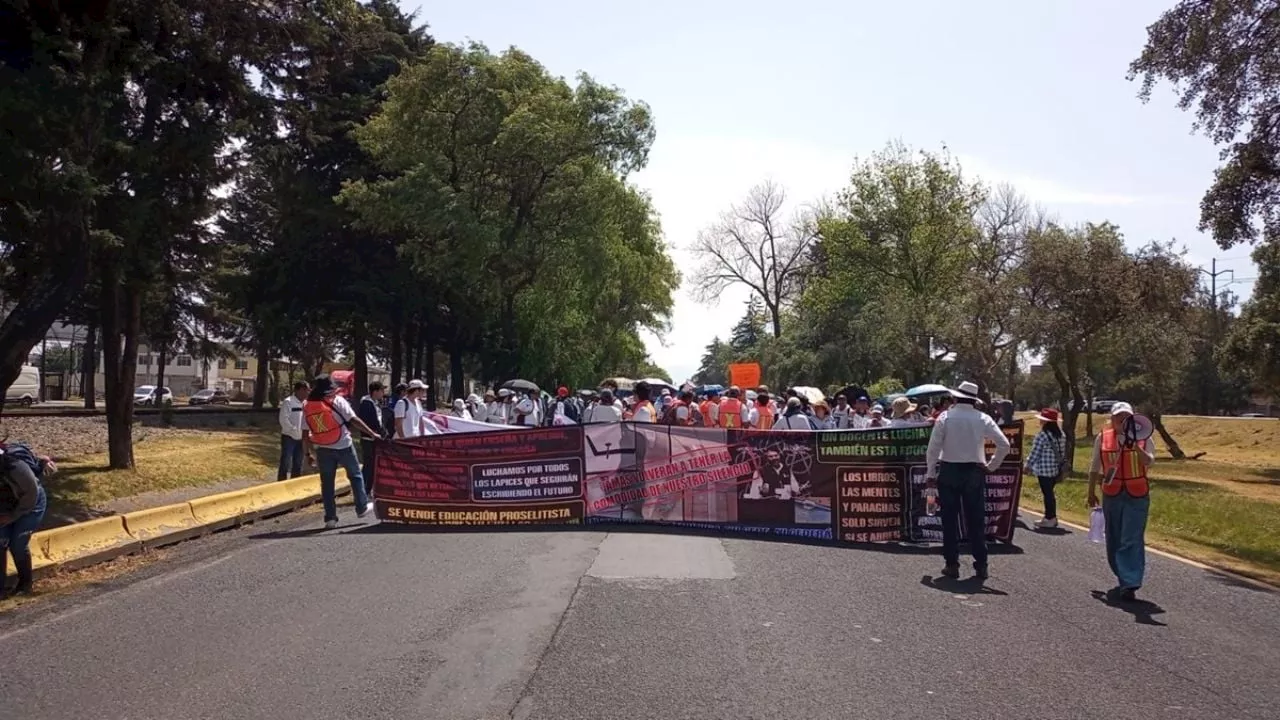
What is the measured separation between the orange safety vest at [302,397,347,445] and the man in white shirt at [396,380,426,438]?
231 cm

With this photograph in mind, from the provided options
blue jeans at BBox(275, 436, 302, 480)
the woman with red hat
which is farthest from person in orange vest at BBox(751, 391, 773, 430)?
blue jeans at BBox(275, 436, 302, 480)

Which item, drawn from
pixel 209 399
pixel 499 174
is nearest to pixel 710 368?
pixel 209 399

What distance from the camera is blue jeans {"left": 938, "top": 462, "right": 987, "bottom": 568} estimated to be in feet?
33.1

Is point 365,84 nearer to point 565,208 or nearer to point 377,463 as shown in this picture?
point 565,208

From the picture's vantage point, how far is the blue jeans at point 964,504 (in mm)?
10086

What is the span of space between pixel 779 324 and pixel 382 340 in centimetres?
2394

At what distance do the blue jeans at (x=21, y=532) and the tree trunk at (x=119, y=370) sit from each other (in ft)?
29.8

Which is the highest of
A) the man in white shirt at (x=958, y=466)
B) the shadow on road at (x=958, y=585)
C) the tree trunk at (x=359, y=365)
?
the tree trunk at (x=359, y=365)

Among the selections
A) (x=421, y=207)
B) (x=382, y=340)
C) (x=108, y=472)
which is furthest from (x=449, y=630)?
(x=382, y=340)

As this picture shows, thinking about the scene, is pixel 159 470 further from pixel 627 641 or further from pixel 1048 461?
pixel 1048 461

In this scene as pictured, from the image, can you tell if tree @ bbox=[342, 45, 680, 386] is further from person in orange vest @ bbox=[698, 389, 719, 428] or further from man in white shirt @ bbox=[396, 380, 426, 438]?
man in white shirt @ bbox=[396, 380, 426, 438]

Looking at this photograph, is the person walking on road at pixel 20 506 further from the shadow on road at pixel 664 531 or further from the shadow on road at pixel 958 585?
the shadow on road at pixel 958 585

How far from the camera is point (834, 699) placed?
6.02 meters

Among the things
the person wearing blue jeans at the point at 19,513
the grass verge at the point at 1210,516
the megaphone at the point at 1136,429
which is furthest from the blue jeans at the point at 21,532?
the grass verge at the point at 1210,516
